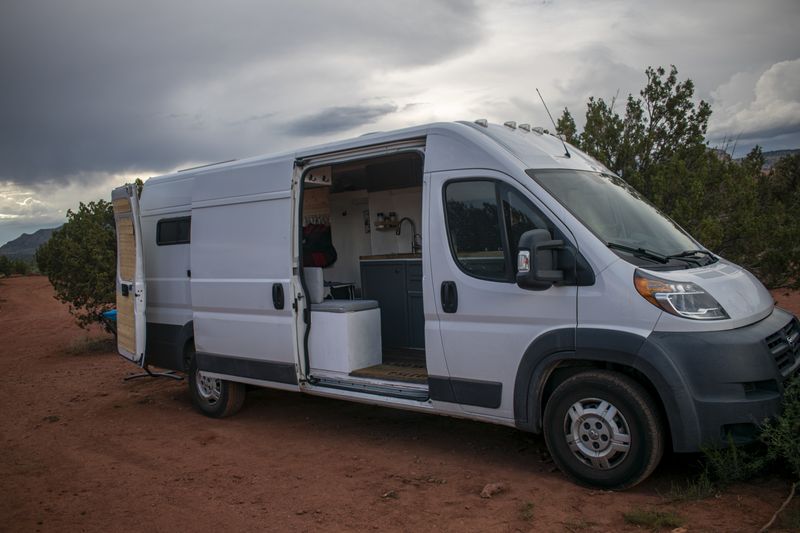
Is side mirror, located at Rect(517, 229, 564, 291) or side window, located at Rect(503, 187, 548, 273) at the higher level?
side window, located at Rect(503, 187, 548, 273)

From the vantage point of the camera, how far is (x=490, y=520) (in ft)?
14.8

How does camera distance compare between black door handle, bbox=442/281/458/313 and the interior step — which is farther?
the interior step

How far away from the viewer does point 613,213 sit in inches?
209

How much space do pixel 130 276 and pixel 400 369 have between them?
3.80 metres

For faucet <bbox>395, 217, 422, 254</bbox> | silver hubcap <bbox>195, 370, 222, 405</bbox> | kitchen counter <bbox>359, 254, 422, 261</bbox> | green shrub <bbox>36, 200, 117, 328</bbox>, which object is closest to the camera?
silver hubcap <bbox>195, 370, 222, 405</bbox>

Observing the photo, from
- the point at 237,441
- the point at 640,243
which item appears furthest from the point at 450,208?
the point at 237,441

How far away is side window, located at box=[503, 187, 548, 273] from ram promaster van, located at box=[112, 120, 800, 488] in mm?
12

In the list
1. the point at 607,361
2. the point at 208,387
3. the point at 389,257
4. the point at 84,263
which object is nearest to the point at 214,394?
the point at 208,387

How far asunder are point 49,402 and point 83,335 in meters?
6.46

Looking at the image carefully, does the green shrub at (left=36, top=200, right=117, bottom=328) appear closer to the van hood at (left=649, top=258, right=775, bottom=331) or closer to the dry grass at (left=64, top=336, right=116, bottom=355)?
the dry grass at (left=64, top=336, right=116, bottom=355)

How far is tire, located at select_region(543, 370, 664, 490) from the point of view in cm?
453

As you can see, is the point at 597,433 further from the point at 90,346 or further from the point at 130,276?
the point at 90,346

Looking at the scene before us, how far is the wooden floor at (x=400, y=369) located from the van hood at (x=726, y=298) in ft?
7.67

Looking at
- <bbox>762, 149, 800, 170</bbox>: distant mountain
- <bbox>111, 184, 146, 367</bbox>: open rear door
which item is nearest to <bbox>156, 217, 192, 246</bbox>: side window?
<bbox>111, 184, 146, 367</bbox>: open rear door
